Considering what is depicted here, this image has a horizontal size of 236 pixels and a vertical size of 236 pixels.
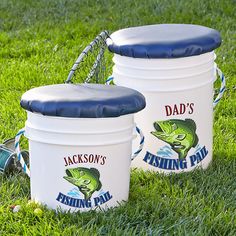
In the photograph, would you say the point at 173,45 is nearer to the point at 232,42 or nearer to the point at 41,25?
the point at 232,42

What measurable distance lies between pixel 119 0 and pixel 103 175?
14.4 feet

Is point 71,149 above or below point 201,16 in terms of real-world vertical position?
above

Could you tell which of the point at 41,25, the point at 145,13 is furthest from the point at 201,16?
the point at 41,25

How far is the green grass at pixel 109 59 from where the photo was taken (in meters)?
3.04

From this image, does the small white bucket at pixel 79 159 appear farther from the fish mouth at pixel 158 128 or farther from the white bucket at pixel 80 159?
the fish mouth at pixel 158 128

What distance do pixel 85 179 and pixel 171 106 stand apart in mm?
590

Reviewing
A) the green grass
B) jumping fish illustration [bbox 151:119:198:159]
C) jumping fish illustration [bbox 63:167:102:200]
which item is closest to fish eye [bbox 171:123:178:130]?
jumping fish illustration [bbox 151:119:198:159]

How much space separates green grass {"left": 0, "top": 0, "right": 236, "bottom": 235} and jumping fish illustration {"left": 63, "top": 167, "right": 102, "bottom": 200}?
0.34 ft

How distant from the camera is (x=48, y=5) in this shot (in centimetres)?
725

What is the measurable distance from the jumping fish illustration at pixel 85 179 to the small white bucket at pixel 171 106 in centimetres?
47

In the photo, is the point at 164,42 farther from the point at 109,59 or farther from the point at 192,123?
the point at 109,59

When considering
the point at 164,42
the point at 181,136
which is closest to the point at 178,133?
the point at 181,136

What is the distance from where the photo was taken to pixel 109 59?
5.41 m

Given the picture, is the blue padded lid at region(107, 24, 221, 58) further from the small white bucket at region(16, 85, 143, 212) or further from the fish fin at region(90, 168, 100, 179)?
the fish fin at region(90, 168, 100, 179)
